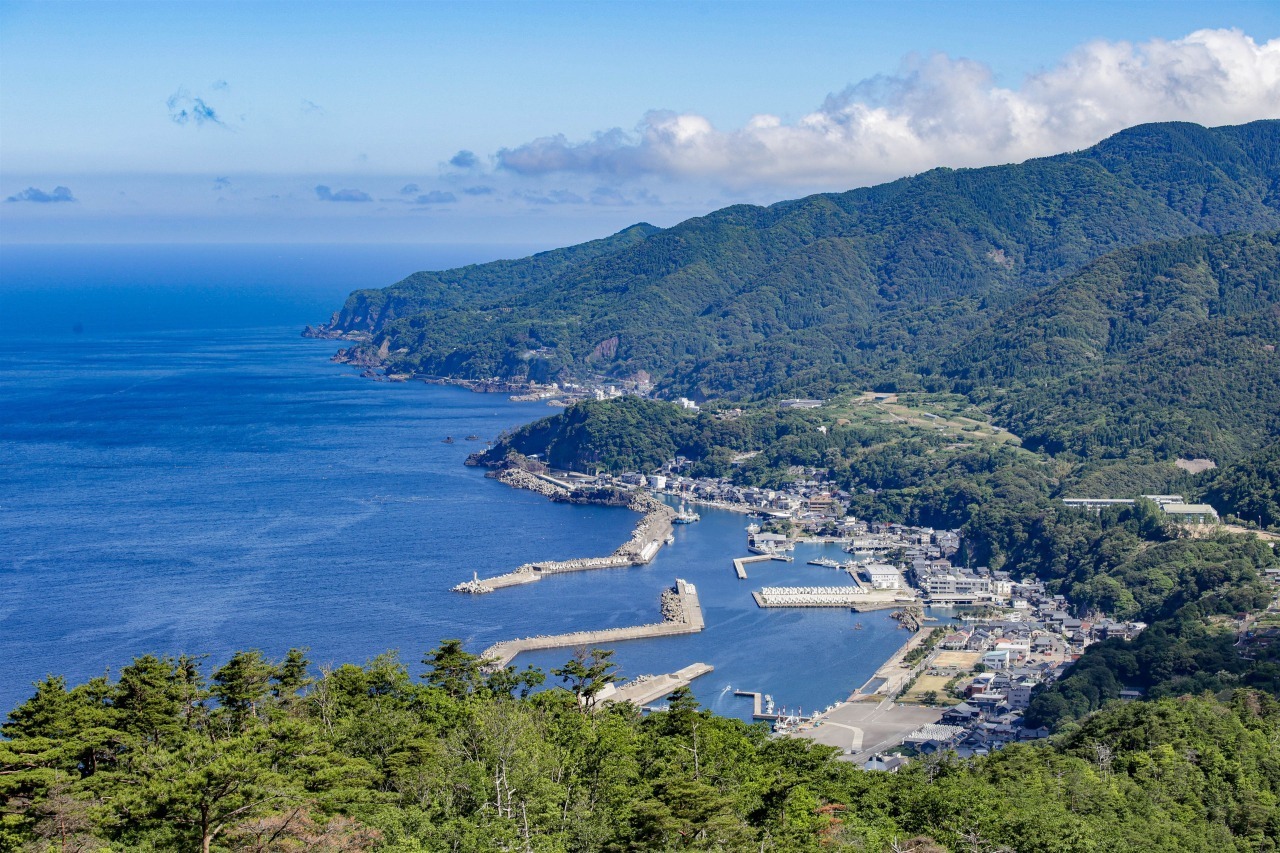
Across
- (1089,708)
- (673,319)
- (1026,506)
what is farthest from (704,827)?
(673,319)

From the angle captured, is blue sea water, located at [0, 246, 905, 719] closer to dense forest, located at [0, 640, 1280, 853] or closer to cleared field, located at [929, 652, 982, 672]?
cleared field, located at [929, 652, 982, 672]

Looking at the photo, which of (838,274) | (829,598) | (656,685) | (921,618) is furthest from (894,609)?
(838,274)

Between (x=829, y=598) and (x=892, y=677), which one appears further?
(x=829, y=598)

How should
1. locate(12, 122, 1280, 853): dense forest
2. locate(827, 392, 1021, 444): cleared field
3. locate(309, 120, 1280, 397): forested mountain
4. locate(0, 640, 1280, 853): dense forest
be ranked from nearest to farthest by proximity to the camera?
locate(0, 640, 1280, 853): dense forest → locate(12, 122, 1280, 853): dense forest → locate(827, 392, 1021, 444): cleared field → locate(309, 120, 1280, 397): forested mountain

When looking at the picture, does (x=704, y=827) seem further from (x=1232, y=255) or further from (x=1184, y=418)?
(x=1232, y=255)

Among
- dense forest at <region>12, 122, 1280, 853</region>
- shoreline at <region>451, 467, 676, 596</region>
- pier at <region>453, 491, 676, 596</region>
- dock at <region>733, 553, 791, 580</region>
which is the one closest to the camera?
dense forest at <region>12, 122, 1280, 853</region>

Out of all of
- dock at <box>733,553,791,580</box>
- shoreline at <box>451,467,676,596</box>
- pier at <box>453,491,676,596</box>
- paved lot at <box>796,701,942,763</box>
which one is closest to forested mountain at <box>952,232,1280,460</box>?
dock at <box>733,553,791,580</box>

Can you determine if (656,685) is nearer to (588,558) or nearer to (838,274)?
(588,558)
